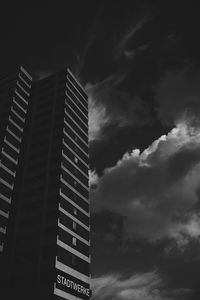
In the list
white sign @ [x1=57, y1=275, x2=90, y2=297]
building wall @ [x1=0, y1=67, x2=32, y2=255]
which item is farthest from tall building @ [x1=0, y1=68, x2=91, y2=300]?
building wall @ [x1=0, y1=67, x2=32, y2=255]

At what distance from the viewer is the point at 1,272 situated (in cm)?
5759

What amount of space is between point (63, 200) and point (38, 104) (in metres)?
33.8

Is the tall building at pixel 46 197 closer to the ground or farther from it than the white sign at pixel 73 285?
farther from it

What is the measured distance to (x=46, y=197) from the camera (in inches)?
2594

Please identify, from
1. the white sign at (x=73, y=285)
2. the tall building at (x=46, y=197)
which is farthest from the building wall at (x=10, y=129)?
the white sign at (x=73, y=285)

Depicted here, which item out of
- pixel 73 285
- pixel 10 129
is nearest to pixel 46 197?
pixel 73 285

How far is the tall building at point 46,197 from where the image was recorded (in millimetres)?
56000

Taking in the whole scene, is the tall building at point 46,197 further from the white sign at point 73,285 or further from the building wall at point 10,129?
the building wall at point 10,129

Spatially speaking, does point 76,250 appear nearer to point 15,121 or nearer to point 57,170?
point 57,170

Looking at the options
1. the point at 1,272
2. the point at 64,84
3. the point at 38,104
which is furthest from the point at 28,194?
the point at 64,84

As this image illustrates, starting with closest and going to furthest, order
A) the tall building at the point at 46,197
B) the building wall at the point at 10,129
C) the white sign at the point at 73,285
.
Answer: the white sign at the point at 73,285 → the tall building at the point at 46,197 → the building wall at the point at 10,129

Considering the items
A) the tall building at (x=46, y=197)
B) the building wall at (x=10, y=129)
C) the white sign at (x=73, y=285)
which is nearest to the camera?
the white sign at (x=73, y=285)

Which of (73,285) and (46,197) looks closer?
(73,285)

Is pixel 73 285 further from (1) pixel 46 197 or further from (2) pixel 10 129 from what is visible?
(2) pixel 10 129
